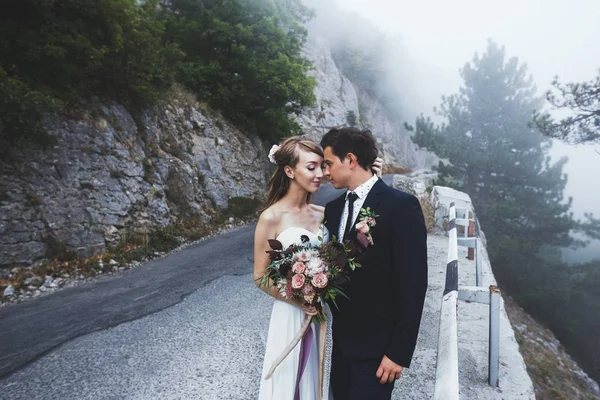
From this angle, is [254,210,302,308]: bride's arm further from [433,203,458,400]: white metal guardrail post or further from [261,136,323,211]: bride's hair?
[433,203,458,400]: white metal guardrail post

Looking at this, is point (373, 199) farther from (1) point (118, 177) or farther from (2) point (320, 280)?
(1) point (118, 177)

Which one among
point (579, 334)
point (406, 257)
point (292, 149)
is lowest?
point (579, 334)

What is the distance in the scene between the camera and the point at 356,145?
6.77ft

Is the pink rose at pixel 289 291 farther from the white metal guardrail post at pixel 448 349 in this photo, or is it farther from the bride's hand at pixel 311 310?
the white metal guardrail post at pixel 448 349

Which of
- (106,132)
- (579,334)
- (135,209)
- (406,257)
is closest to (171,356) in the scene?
(406,257)

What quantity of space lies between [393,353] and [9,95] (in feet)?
22.5

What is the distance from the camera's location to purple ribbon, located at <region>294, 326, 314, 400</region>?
228cm

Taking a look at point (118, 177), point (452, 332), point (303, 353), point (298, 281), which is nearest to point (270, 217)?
point (298, 281)

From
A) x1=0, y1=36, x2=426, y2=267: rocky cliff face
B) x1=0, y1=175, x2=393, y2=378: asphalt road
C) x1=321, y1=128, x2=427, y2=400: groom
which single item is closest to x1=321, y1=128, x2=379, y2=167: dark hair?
x1=321, y1=128, x2=427, y2=400: groom

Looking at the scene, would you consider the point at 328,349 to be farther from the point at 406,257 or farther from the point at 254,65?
the point at 254,65

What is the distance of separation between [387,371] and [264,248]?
115 centimetres

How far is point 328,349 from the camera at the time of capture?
2100 mm

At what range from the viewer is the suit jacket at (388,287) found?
1817 millimetres

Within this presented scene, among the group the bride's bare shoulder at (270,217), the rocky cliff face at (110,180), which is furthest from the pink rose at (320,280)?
the rocky cliff face at (110,180)
